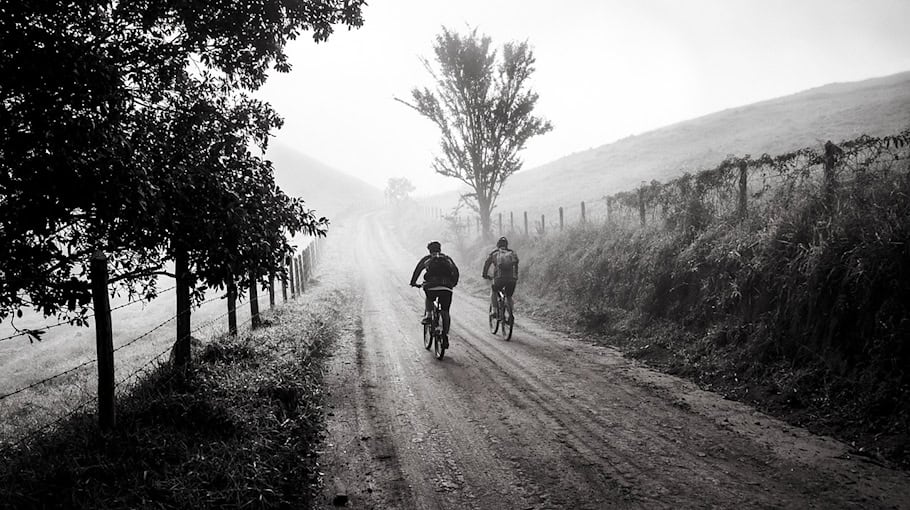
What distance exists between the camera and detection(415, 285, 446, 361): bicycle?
9.42 meters

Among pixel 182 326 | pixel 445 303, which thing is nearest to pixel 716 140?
pixel 445 303

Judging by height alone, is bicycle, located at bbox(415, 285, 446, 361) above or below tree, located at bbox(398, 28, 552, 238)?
below

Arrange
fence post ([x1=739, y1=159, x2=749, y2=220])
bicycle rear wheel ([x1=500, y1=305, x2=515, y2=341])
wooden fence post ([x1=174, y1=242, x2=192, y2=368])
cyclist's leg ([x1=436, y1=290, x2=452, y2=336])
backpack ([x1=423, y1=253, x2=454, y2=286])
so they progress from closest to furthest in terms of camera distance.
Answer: wooden fence post ([x1=174, y1=242, x2=192, y2=368]) < cyclist's leg ([x1=436, y1=290, x2=452, y2=336]) < fence post ([x1=739, y1=159, x2=749, y2=220]) < backpack ([x1=423, y1=253, x2=454, y2=286]) < bicycle rear wheel ([x1=500, y1=305, x2=515, y2=341])

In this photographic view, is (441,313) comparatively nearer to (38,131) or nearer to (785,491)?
(785,491)

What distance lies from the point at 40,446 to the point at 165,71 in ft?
11.7

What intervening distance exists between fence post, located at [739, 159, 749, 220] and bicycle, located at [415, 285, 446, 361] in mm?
5949

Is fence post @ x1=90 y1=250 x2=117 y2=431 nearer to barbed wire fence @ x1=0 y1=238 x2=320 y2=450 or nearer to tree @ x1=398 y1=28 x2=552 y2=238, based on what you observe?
barbed wire fence @ x1=0 y1=238 x2=320 y2=450

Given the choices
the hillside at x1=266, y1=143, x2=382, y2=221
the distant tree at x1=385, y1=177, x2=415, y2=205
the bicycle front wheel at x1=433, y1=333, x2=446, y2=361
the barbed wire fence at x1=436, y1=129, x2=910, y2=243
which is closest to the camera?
the barbed wire fence at x1=436, y1=129, x2=910, y2=243

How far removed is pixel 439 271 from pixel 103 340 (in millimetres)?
6059

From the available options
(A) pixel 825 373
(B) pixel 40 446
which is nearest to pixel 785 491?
(A) pixel 825 373

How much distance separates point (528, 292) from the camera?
648 inches

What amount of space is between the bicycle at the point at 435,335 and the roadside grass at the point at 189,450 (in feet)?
9.30

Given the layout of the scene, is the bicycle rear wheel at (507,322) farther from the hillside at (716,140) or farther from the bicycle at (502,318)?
the hillside at (716,140)

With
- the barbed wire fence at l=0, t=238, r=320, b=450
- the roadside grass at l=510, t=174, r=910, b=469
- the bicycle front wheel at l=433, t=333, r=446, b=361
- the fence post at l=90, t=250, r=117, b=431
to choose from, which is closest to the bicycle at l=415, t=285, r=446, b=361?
the bicycle front wheel at l=433, t=333, r=446, b=361
